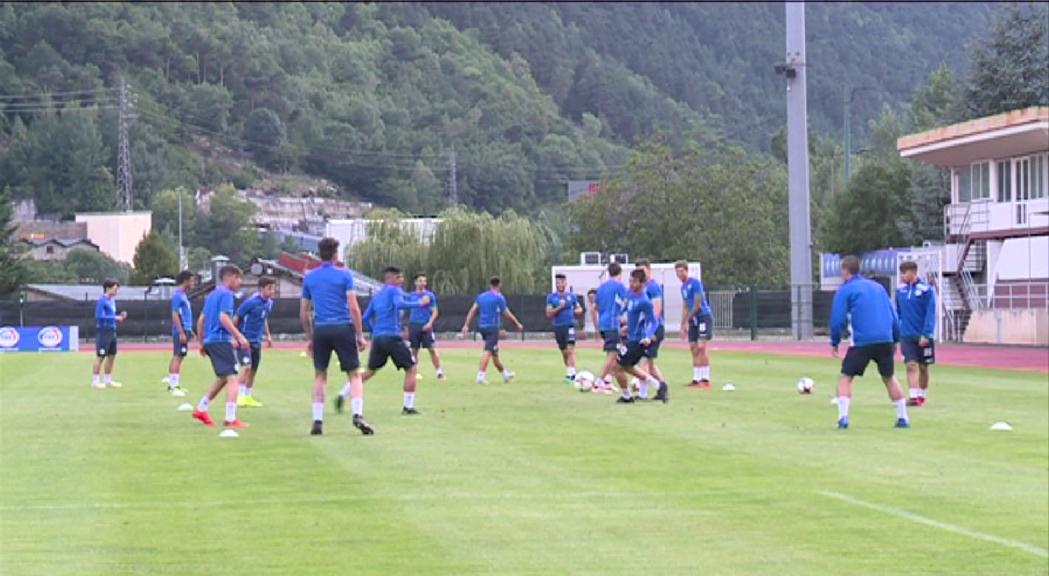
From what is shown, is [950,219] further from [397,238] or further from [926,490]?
[926,490]

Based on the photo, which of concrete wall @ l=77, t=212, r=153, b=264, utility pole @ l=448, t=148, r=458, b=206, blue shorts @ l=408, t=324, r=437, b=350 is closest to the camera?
blue shorts @ l=408, t=324, r=437, b=350

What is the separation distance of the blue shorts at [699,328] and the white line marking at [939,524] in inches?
560

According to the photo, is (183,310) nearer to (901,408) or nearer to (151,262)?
(901,408)

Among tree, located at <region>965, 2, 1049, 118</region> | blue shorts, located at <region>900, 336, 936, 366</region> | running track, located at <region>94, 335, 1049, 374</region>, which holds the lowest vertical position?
running track, located at <region>94, 335, 1049, 374</region>

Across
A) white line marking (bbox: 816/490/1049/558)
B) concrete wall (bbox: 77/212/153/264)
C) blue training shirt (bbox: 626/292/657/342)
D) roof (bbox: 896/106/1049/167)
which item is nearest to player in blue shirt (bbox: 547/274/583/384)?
blue training shirt (bbox: 626/292/657/342)

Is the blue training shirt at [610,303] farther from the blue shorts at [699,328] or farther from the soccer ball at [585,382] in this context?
the blue shorts at [699,328]

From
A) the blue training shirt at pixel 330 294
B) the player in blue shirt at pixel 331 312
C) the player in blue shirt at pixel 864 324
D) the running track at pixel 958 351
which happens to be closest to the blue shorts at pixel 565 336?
the running track at pixel 958 351

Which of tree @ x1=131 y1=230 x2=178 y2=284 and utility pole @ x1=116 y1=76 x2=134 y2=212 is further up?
utility pole @ x1=116 y1=76 x2=134 y2=212

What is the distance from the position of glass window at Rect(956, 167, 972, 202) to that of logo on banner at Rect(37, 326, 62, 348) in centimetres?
3266

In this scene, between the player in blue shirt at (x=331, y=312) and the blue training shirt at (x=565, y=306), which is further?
the blue training shirt at (x=565, y=306)

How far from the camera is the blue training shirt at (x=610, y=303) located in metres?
27.0

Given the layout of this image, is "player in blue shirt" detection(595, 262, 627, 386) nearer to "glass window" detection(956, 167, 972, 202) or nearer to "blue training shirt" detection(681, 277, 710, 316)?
"blue training shirt" detection(681, 277, 710, 316)

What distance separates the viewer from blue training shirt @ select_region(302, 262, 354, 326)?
20016 millimetres

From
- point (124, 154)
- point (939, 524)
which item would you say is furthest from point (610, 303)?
point (124, 154)
